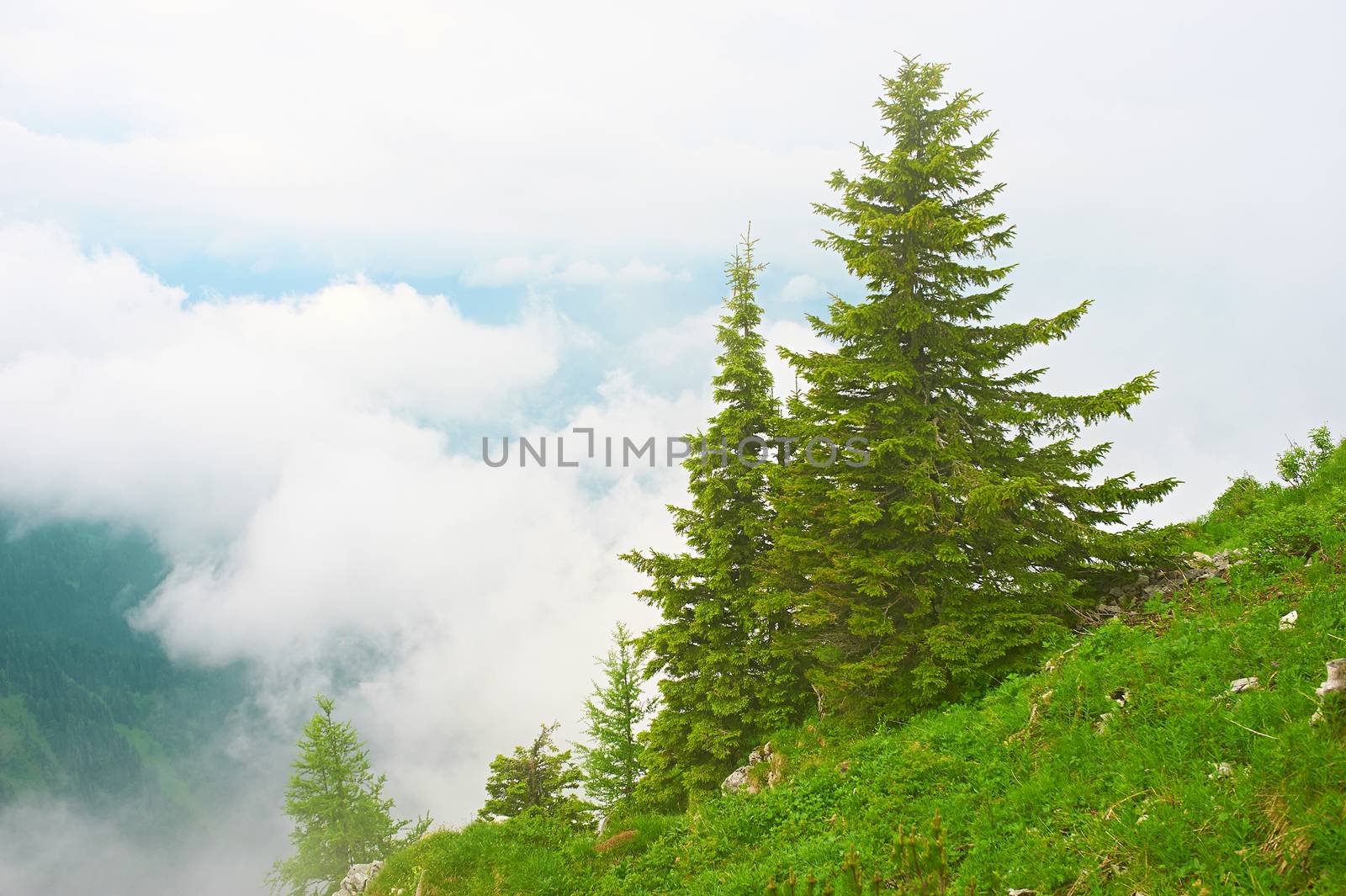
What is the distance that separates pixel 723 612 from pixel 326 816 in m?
35.8

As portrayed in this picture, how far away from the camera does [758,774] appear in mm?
13164

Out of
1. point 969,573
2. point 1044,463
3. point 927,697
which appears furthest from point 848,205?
point 927,697

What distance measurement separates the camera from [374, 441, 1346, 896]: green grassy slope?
4902mm

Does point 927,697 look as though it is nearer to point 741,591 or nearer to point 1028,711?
point 1028,711

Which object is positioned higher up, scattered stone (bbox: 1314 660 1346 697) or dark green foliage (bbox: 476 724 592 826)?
scattered stone (bbox: 1314 660 1346 697)

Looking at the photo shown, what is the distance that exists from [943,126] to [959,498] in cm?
752

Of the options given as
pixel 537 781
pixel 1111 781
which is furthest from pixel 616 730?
pixel 1111 781

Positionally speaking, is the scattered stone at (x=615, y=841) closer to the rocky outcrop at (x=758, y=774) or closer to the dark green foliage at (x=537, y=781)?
the rocky outcrop at (x=758, y=774)

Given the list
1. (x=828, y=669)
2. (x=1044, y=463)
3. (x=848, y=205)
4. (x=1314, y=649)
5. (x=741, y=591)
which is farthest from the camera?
(x=741, y=591)

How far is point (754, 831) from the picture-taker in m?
9.38

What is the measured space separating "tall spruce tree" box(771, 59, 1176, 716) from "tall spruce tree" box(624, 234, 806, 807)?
9.18ft

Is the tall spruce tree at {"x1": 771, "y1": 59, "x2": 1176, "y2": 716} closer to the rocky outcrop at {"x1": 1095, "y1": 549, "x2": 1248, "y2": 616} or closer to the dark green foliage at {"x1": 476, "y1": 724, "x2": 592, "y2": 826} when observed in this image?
the rocky outcrop at {"x1": 1095, "y1": 549, "x2": 1248, "y2": 616}

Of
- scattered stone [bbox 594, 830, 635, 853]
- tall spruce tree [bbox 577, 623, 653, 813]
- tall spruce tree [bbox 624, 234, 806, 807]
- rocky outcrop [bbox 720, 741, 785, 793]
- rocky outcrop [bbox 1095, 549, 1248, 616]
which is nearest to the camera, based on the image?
rocky outcrop [bbox 1095, 549, 1248, 616]

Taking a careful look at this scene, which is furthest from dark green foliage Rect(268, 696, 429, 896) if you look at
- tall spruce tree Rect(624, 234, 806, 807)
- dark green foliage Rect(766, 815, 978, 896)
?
dark green foliage Rect(766, 815, 978, 896)
